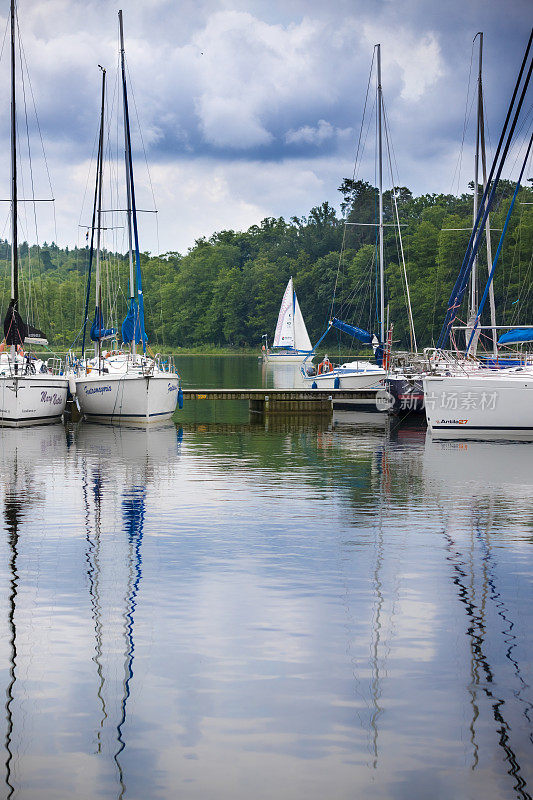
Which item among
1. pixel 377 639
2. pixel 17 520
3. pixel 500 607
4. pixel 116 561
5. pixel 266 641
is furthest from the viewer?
pixel 17 520

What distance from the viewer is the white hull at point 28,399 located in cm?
3145

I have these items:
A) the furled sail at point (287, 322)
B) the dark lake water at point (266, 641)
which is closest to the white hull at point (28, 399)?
the dark lake water at point (266, 641)

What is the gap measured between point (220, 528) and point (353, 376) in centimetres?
2823

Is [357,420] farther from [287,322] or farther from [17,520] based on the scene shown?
[287,322]

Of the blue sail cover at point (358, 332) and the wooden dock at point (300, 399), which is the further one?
the blue sail cover at point (358, 332)

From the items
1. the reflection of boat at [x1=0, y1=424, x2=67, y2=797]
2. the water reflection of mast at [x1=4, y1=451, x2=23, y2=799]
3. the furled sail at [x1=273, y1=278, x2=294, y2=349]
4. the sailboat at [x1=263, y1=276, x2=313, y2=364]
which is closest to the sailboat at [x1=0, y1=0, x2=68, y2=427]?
the reflection of boat at [x1=0, y1=424, x2=67, y2=797]

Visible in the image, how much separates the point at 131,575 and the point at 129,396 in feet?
72.2

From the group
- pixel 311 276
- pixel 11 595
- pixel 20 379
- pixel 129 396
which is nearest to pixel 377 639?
pixel 11 595

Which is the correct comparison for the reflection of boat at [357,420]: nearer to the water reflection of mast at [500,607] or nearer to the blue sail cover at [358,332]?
the blue sail cover at [358,332]

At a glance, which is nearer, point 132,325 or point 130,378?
point 130,378

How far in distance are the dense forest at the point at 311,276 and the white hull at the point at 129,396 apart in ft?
203

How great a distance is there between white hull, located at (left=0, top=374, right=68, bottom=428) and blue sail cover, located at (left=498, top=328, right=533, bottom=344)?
46.8 ft

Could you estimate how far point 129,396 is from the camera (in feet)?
110

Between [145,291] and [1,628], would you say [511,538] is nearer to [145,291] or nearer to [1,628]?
[1,628]
